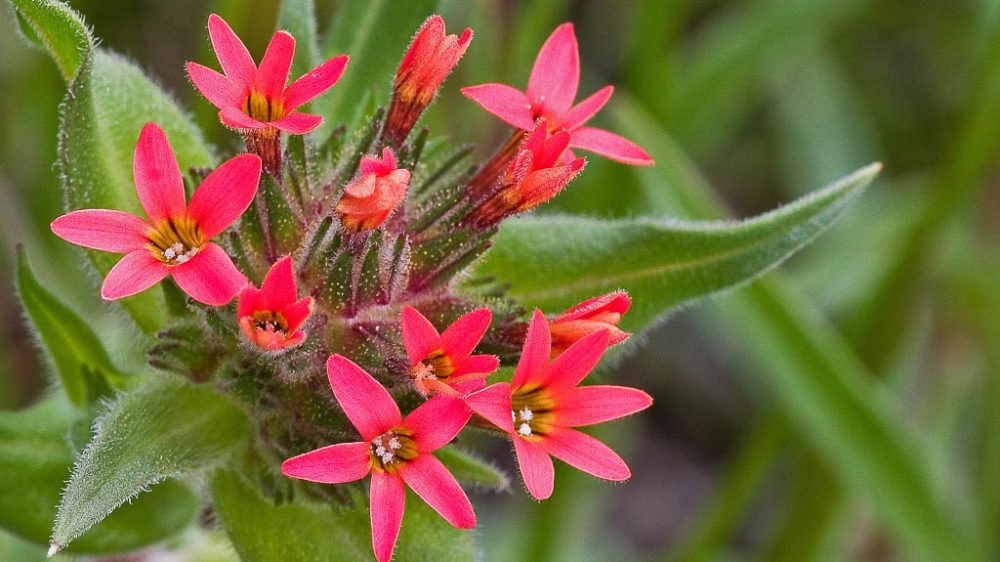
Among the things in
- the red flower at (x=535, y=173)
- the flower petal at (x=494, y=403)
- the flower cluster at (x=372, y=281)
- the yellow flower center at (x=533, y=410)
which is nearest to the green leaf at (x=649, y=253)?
the flower cluster at (x=372, y=281)

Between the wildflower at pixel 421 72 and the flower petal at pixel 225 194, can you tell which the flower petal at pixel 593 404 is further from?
the wildflower at pixel 421 72

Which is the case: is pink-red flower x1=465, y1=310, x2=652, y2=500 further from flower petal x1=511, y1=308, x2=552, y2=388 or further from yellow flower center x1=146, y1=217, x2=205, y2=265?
yellow flower center x1=146, y1=217, x2=205, y2=265

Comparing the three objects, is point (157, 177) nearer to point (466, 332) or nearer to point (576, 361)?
point (466, 332)

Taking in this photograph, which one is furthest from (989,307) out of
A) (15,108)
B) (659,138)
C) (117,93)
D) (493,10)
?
(15,108)

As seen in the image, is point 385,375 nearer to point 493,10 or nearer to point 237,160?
point 237,160

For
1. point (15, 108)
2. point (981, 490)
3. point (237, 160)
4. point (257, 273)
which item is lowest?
point (15, 108)

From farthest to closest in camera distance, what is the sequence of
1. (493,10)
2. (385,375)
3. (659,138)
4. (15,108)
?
(15,108), (493,10), (659,138), (385,375)

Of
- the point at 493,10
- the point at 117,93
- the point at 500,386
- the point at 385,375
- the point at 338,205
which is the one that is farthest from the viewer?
the point at 493,10

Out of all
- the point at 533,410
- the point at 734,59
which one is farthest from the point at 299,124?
the point at 734,59
